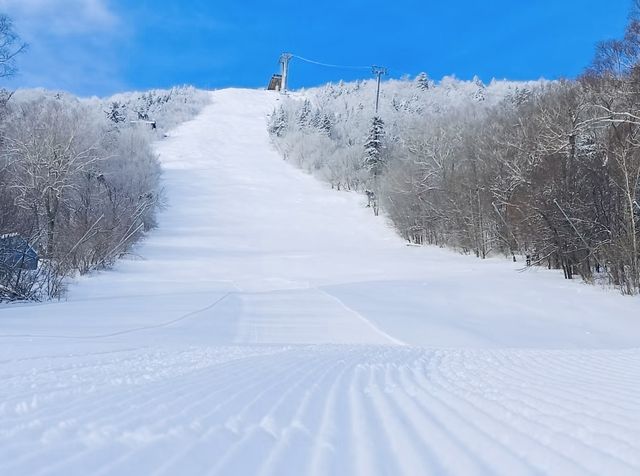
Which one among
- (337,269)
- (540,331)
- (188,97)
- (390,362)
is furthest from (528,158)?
(188,97)

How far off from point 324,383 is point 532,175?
23.2m

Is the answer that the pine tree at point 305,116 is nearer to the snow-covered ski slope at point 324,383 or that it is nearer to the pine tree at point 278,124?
the pine tree at point 278,124

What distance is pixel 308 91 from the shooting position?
13900cm

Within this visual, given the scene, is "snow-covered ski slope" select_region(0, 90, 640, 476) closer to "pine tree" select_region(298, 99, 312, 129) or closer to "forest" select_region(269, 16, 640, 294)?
"forest" select_region(269, 16, 640, 294)

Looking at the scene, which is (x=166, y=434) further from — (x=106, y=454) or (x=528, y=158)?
(x=528, y=158)

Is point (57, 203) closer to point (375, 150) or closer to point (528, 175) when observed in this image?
point (528, 175)

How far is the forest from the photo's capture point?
19031mm

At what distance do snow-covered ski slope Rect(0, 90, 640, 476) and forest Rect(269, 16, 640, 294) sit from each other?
11.3 feet

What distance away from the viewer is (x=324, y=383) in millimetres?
4980

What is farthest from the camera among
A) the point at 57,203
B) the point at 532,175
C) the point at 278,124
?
the point at 278,124

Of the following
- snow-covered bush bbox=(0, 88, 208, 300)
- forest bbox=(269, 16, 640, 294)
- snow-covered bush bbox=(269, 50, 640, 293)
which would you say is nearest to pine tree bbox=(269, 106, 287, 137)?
snow-covered bush bbox=(269, 50, 640, 293)

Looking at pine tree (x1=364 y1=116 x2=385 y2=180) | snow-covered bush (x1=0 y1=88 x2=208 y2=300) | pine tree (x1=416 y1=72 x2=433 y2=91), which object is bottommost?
snow-covered bush (x1=0 y1=88 x2=208 y2=300)

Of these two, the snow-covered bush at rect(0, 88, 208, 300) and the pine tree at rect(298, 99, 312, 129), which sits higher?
the pine tree at rect(298, 99, 312, 129)

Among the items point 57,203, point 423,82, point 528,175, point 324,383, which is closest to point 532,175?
point 528,175
